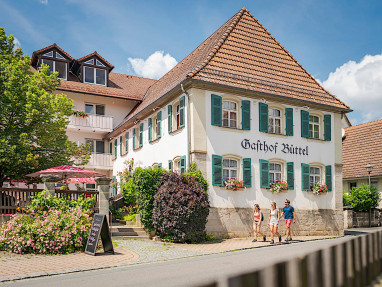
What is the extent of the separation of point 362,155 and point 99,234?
1031 inches

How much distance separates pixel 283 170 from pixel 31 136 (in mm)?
11788

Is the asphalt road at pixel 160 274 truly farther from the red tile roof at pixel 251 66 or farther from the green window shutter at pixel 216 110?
the red tile roof at pixel 251 66

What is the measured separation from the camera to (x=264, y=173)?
20.6 meters

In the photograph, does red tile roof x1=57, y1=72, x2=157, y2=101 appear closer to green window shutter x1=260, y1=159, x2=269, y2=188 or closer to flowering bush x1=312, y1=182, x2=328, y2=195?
green window shutter x1=260, y1=159, x2=269, y2=188

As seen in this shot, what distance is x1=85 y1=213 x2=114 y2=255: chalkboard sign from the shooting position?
12.9m

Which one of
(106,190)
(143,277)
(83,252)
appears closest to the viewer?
(143,277)

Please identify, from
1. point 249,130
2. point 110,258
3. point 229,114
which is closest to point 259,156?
point 249,130

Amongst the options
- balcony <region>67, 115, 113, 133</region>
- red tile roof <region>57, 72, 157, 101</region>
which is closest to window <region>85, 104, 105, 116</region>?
balcony <region>67, 115, 113, 133</region>

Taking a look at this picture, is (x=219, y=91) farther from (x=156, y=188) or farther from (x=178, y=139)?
(x=156, y=188)

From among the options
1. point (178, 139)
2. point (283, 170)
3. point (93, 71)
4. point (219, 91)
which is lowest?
point (283, 170)

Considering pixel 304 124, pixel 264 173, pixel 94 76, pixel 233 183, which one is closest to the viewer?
A: pixel 233 183

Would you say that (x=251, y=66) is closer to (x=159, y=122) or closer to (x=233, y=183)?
(x=159, y=122)

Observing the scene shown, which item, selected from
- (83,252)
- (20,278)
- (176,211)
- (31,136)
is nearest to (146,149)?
(31,136)

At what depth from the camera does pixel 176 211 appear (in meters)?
16.4
